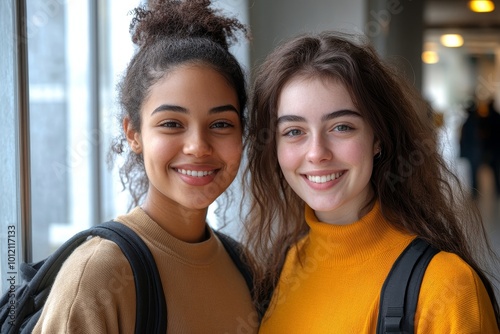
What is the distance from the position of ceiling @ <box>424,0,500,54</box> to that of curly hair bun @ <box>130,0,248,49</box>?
636 cm

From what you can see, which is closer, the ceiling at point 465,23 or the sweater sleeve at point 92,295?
the sweater sleeve at point 92,295

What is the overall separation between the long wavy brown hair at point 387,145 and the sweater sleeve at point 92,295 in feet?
1.74

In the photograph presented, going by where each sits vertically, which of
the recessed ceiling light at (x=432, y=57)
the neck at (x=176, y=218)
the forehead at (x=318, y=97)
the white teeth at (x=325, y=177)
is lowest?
the neck at (x=176, y=218)

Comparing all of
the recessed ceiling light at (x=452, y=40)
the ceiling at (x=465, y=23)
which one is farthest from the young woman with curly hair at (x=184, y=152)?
the recessed ceiling light at (x=452, y=40)

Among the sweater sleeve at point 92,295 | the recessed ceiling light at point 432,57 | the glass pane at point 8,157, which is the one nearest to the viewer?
the sweater sleeve at point 92,295

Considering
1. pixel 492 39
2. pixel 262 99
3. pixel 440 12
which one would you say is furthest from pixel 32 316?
pixel 492 39

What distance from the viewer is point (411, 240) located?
68.8 inches

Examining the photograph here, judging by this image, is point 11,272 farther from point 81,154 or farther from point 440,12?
point 440,12

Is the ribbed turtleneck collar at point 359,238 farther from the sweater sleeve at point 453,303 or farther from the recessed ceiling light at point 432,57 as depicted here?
the recessed ceiling light at point 432,57

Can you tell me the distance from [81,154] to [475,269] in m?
2.92

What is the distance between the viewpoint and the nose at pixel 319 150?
68.2 inches

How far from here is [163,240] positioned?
1726mm

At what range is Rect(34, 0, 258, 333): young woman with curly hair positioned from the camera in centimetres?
168

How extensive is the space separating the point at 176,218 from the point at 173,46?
1.53 ft
